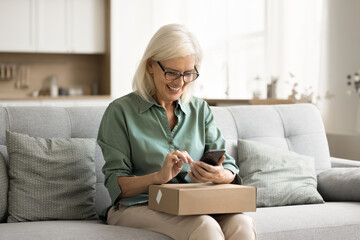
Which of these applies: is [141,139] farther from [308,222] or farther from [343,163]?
[343,163]

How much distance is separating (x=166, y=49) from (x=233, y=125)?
34.2 inches

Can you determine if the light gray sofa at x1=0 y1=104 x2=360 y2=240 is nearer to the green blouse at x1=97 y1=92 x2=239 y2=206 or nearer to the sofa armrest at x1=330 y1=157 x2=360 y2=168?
the sofa armrest at x1=330 y1=157 x2=360 y2=168

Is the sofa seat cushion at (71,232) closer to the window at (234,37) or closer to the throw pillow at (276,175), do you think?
the throw pillow at (276,175)

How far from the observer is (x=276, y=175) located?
9.22 ft

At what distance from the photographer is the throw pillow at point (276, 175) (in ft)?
9.04

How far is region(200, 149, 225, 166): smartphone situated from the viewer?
6.77 feet

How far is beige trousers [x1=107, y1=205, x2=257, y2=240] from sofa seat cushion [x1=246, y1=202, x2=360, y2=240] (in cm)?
34

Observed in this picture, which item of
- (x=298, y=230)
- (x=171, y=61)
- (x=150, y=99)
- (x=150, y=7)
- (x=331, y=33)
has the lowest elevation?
(x=298, y=230)

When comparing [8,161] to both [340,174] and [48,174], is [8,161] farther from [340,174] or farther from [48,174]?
[340,174]

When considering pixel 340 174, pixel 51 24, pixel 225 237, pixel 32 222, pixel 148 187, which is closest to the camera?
pixel 225 237

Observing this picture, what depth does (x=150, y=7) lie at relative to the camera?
7527mm

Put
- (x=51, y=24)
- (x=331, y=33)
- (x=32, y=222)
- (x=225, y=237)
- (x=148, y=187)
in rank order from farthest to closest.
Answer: (x=51, y=24)
(x=331, y=33)
(x=32, y=222)
(x=148, y=187)
(x=225, y=237)

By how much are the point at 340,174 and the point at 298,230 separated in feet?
2.07

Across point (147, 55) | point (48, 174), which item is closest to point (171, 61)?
point (147, 55)
